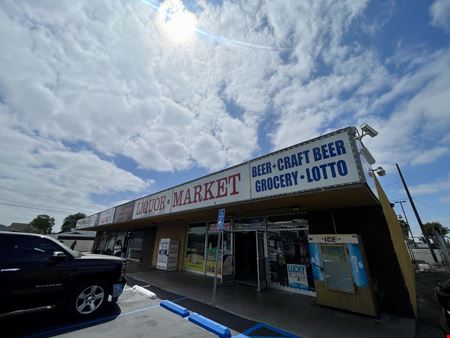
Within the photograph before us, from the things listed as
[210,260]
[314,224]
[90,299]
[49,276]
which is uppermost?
[314,224]

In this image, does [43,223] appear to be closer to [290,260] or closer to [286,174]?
[290,260]

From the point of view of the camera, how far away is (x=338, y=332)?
457 centimetres

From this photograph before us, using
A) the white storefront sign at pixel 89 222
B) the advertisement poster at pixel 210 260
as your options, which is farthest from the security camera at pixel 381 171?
the white storefront sign at pixel 89 222

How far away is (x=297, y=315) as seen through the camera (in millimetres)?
5516

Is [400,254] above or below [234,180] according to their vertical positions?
below

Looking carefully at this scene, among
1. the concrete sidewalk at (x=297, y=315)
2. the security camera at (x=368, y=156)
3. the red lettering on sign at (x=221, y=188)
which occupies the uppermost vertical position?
the security camera at (x=368, y=156)

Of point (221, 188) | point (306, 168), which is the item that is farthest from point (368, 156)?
point (221, 188)

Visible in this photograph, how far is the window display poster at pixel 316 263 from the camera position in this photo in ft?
20.9

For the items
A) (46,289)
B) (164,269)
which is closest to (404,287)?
(46,289)

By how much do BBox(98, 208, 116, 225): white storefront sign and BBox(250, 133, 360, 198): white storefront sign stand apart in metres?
14.3

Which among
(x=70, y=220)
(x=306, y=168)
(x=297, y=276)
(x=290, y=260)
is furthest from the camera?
(x=70, y=220)

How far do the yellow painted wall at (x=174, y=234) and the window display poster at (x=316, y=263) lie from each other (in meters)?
8.44

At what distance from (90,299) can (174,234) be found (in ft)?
29.3

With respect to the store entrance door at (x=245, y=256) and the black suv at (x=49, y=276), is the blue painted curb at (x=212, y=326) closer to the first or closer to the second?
the black suv at (x=49, y=276)
